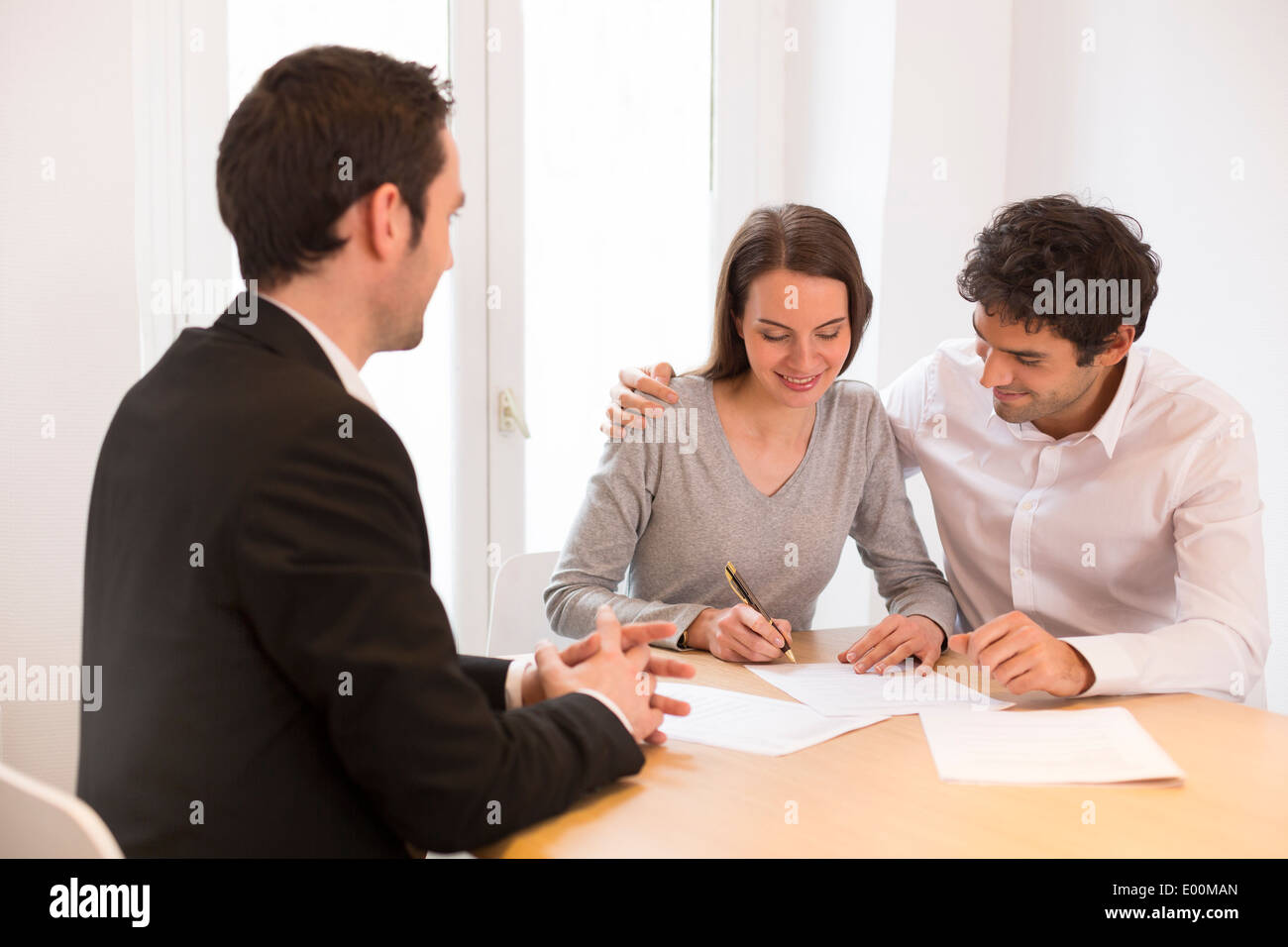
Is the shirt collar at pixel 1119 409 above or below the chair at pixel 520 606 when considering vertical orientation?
above

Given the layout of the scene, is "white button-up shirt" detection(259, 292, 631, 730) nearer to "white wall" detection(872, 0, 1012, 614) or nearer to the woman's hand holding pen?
the woman's hand holding pen

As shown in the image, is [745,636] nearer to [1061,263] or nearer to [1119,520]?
[1119,520]

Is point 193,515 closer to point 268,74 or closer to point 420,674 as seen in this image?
point 420,674

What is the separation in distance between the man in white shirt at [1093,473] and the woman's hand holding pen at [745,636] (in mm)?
128

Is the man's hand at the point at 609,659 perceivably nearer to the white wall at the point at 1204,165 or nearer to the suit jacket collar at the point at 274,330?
the suit jacket collar at the point at 274,330

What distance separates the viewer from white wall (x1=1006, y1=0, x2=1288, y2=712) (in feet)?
7.59

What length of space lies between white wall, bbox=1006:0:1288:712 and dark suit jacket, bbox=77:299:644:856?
2.08 meters

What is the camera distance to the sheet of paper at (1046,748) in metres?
1.17

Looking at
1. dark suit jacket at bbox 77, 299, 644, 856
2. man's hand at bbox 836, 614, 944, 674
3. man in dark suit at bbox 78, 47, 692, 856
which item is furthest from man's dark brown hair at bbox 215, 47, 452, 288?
man's hand at bbox 836, 614, 944, 674

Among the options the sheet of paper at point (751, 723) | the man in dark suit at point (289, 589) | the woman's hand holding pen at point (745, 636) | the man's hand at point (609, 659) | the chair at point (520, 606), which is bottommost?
the chair at point (520, 606)

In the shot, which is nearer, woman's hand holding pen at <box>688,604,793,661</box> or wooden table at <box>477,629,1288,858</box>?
wooden table at <box>477,629,1288,858</box>

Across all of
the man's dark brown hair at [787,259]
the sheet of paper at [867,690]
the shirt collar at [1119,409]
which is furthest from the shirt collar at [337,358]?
the shirt collar at [1119,409]

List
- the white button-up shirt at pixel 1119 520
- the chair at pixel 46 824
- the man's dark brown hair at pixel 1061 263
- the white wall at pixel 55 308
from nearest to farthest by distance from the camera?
the chair at pixel 46 824 < the white button-up shirt at pixel 1119 520 < the man's dark brown hair at pixel 1061 263 < the white wall at pixel 55 308
